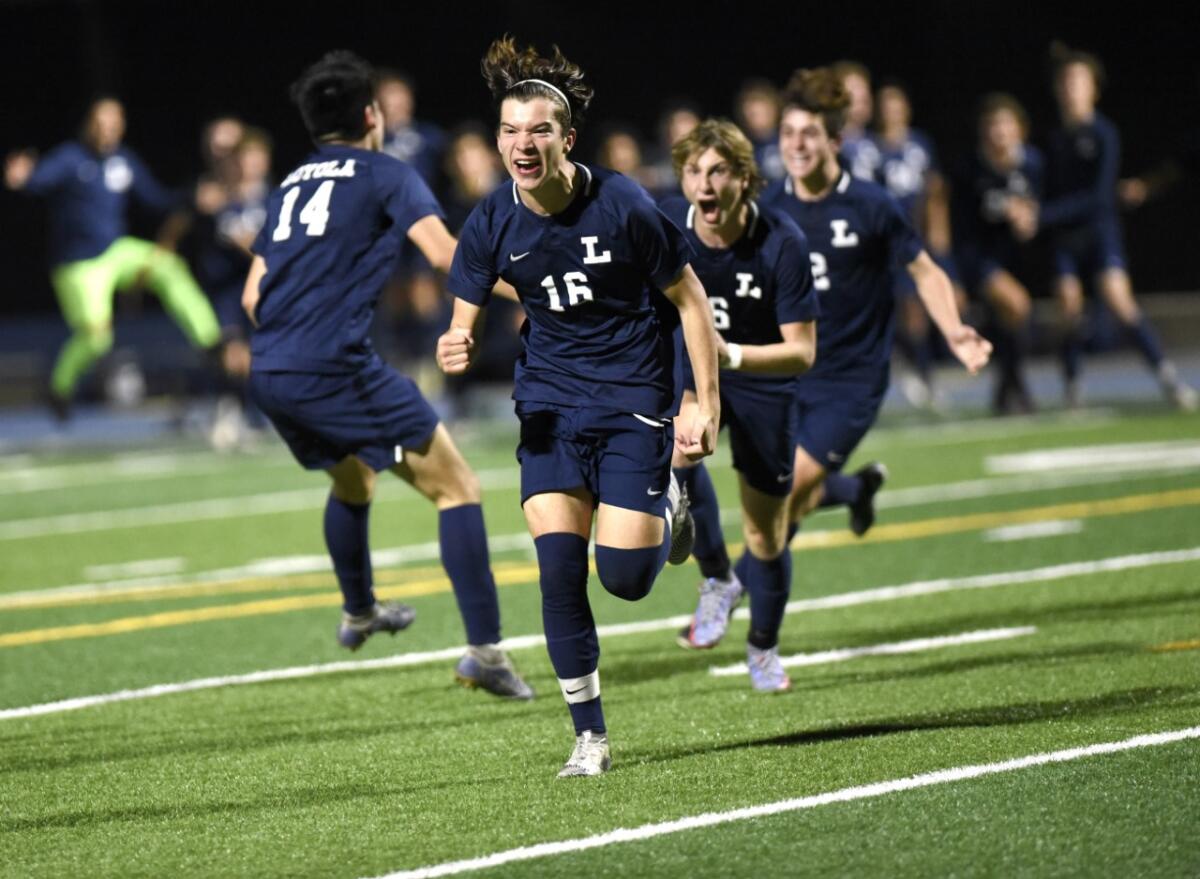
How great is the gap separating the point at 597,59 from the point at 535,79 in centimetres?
1945

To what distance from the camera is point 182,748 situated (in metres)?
6.27

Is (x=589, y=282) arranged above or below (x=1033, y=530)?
above

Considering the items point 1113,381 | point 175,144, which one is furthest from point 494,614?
point 175,144

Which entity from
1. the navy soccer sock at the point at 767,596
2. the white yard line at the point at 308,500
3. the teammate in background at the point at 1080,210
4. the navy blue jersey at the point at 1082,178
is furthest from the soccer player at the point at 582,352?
the navy blue jersey at the point at 1082,178

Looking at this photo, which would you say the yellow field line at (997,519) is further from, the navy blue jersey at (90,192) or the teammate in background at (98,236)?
the navy blue jersey at (90,192)

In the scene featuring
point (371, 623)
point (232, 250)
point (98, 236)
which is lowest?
point (371, 623)

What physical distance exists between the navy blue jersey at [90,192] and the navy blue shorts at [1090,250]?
7644 millimetres

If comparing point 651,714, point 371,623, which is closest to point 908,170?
point 371,623

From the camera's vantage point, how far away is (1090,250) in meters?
16.0

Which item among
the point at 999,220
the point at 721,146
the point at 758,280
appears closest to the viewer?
the point at 721,146

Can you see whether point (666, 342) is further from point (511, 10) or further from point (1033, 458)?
point (511, 10)

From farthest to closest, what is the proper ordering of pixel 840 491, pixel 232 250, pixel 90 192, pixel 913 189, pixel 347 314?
pixel 90 192
pixel 232 250
pixel 913 189
pixel 840 491
pixel 347 314

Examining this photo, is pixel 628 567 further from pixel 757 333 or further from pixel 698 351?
pixel 757 333

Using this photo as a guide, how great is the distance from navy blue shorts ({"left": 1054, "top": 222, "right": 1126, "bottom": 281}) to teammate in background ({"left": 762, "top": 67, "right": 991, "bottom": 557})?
26.0 feet
